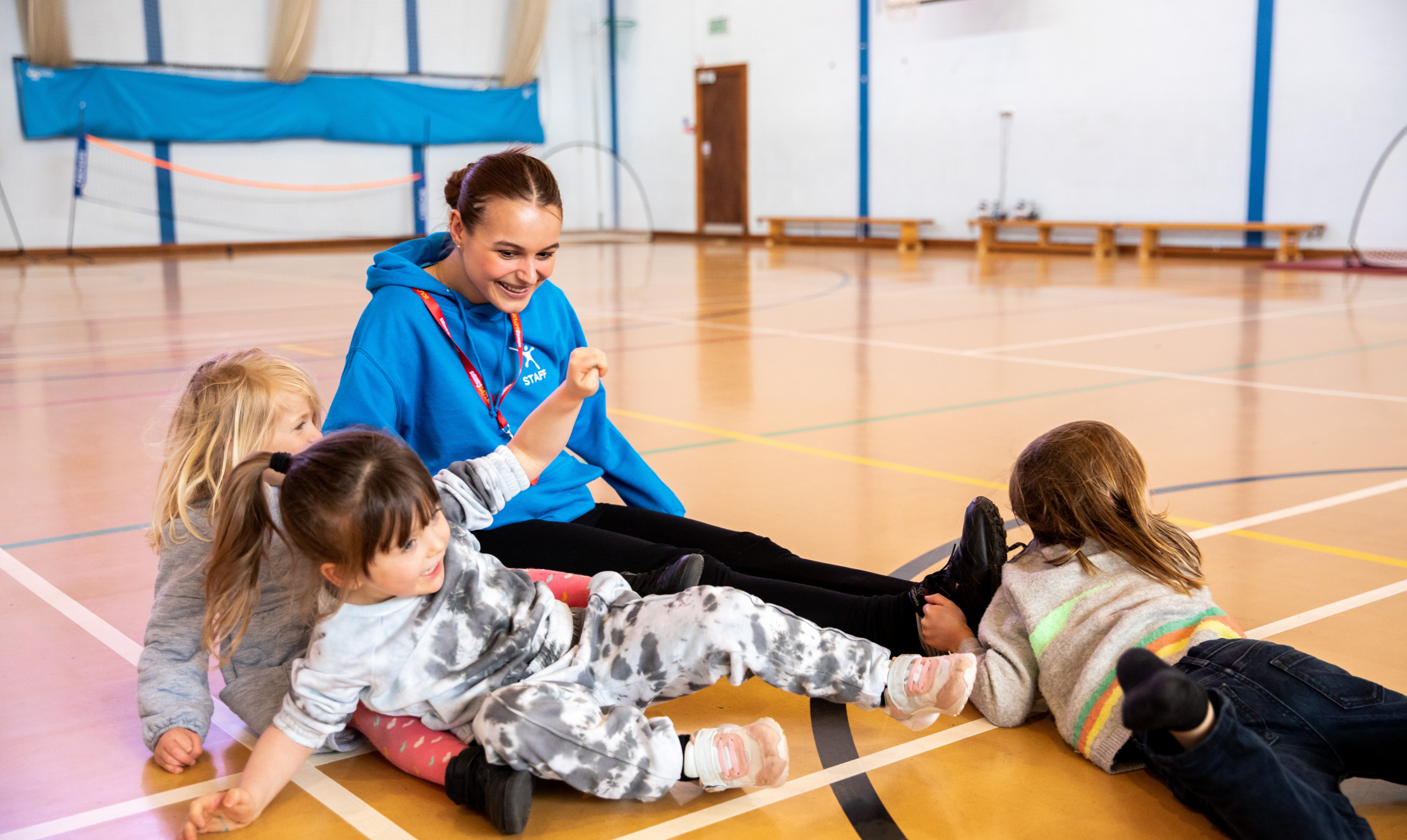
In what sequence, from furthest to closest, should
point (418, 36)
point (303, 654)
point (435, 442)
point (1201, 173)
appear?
point (418, 36) < point (1201, 173) < point (435, 442) < point (303, 654)

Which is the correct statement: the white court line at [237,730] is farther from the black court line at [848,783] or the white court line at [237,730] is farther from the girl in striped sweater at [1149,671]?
the girl in striped sweater at [1149,671]

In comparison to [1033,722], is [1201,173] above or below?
above

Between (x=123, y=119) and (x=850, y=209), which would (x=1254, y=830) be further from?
(x=123, y=119)

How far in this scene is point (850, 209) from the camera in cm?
1391

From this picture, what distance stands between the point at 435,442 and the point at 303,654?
19.4 inches

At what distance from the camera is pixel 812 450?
3428 millimetres

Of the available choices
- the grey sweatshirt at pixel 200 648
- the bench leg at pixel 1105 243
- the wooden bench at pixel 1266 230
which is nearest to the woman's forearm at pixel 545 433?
the grey sweatshirt at pixel 200 648

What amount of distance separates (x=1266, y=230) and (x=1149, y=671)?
9968mm

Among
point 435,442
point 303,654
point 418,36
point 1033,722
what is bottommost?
point 1033,722

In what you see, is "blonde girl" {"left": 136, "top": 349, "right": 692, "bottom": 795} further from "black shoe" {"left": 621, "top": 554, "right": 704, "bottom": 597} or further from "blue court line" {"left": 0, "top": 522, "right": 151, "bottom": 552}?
"blue court line" {"left": 0, "top": 522, "right": 151, "bottom": 552}

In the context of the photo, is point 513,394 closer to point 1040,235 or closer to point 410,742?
point 410,742

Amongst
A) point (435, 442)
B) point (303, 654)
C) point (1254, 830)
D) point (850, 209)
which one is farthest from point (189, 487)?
point (850, 209)

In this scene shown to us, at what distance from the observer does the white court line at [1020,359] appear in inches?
163

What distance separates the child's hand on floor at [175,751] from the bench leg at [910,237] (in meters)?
11.8
